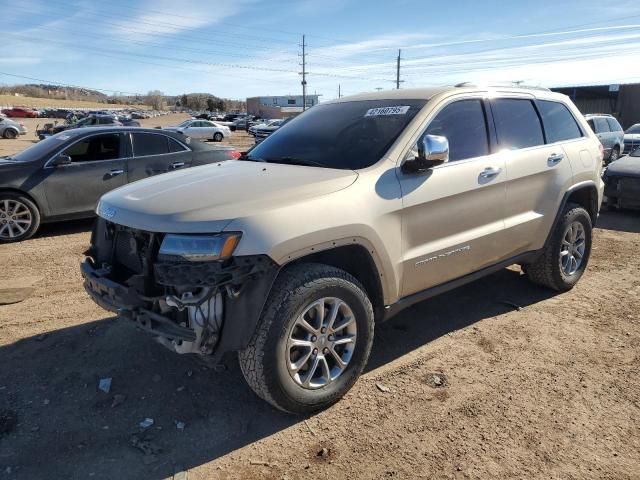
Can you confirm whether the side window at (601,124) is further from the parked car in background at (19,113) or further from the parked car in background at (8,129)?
the parked car in background at (19,113)

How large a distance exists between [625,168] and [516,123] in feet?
19.5

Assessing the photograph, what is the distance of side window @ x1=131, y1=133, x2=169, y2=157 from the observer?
26.0 ft

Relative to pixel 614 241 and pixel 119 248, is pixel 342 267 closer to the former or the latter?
pixel 119 248

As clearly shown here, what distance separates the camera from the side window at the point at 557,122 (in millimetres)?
4629

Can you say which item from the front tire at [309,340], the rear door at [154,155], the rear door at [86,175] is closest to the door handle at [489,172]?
the front tire at [309,340]

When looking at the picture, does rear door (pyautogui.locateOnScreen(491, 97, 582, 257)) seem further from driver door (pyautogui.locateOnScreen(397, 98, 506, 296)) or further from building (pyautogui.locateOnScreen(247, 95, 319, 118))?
building (pyautogui.locateOnScreen(247, 95, 319, 118))

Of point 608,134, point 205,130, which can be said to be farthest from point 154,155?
point 205,130

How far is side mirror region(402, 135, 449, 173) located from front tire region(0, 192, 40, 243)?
5967 millimetres

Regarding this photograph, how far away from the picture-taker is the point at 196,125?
34781mm

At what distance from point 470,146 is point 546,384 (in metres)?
1.79

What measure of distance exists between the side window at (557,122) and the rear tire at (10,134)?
1390 inches

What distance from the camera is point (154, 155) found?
8016 millimetres

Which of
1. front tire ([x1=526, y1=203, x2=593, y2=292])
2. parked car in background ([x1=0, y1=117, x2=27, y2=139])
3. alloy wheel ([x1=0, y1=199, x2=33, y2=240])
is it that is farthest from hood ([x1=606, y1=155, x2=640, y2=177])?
parked car in background ([x1=0, y1=117, x2=27, y2=139])

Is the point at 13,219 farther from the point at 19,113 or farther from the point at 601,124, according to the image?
the point at 19,113
